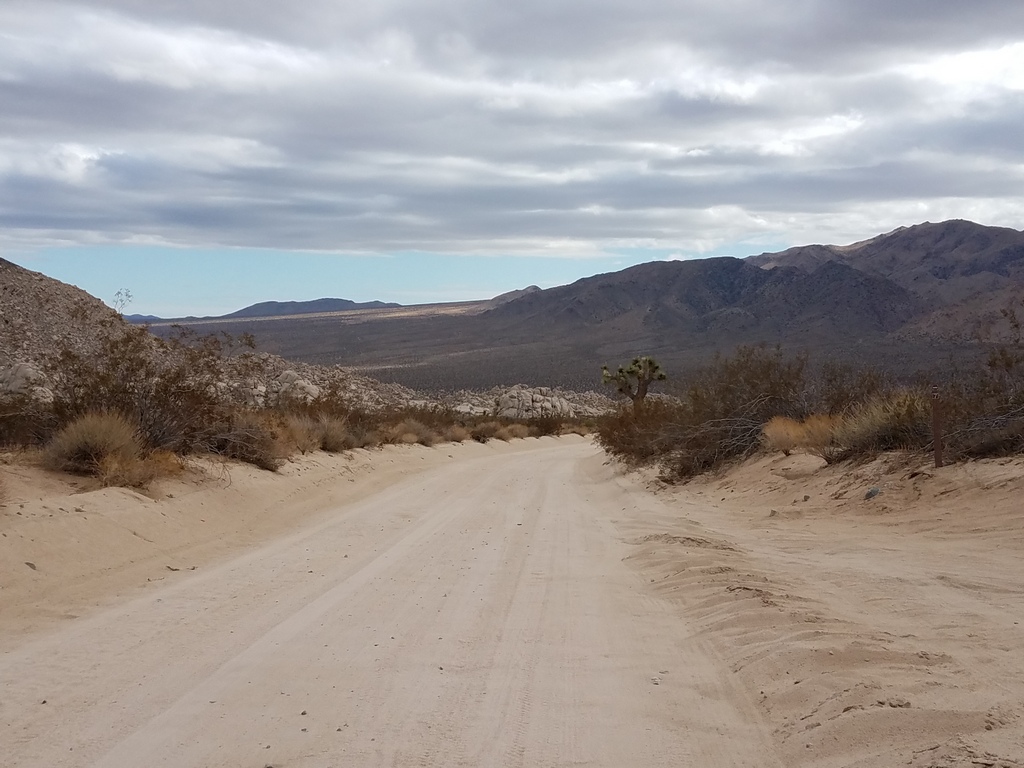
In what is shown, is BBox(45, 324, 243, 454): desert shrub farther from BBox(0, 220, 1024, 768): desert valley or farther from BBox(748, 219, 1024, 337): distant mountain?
BBox(748, 219, 1024, 337): distant mountain

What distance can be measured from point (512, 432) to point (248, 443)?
34.2 m

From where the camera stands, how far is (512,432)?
2041 inches

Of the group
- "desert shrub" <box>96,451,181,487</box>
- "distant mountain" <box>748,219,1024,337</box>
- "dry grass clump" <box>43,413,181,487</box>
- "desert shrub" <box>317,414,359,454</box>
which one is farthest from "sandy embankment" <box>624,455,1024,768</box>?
"distant mountain" <box>748,219,1024,337</box>

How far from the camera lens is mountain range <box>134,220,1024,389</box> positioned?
381 ft

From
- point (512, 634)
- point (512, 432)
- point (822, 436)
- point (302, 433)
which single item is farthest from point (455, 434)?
point (512, 634)

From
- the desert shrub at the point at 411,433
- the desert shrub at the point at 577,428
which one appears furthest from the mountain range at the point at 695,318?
the desert shrub at the point at 411,433

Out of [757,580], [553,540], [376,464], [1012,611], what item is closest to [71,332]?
[376,464]

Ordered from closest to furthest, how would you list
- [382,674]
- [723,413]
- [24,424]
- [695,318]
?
[382,674]
[24,424]
[723,413]
[695,318]

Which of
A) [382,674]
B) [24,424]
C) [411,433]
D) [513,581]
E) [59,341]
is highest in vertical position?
[59,341]

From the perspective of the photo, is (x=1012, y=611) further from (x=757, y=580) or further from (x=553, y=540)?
(x=553, y=540)

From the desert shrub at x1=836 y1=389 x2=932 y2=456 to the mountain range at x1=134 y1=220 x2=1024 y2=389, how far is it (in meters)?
77.1

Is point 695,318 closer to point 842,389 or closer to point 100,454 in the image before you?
point 842,389

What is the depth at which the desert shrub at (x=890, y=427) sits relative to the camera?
51.2ft

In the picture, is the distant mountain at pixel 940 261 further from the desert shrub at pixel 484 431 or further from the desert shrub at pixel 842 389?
the desert shrub at pixel 842 389
